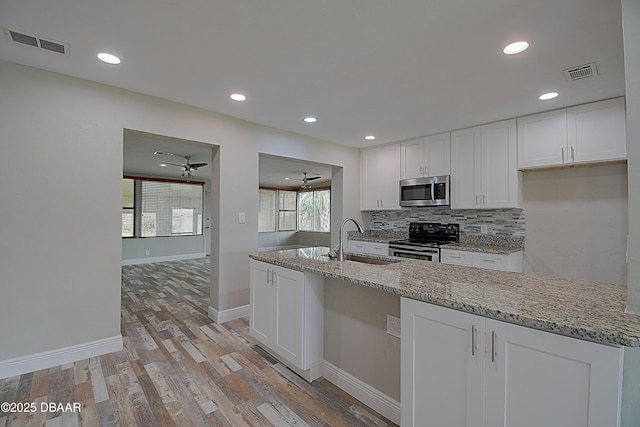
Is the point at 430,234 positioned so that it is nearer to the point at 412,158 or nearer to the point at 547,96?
the point at 412,158

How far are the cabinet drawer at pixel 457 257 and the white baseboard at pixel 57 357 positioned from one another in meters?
3.67

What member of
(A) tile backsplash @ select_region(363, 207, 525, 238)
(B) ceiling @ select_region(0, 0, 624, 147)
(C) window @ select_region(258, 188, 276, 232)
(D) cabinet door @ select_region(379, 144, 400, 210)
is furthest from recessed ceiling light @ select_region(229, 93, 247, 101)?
(C) window @ select_region(258, 188, 276, 232)

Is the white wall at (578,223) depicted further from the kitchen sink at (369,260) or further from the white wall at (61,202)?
the white wall at (61,202)

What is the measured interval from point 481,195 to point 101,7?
4.07 metres

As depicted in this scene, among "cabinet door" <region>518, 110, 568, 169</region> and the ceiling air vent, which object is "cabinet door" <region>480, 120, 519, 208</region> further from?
the ceiling air vent

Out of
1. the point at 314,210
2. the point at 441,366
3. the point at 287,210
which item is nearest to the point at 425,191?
the point at 441,366

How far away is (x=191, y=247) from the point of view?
27.2 ft

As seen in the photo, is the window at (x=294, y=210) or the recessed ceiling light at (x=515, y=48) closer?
the recessed ceiling light at (x=515, y=48)

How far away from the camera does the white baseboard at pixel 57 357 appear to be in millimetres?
2213

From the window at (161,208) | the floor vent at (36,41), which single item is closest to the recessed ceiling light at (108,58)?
the floor vent at (36,41)

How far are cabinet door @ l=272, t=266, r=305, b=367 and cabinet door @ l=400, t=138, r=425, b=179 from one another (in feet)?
9.73

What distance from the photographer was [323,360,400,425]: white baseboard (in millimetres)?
1748

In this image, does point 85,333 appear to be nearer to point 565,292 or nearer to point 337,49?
point 337,49

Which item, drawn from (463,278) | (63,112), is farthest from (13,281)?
(463,278)
